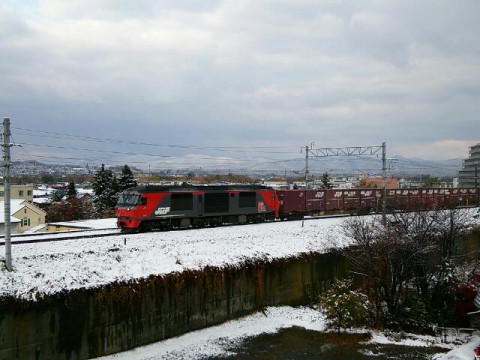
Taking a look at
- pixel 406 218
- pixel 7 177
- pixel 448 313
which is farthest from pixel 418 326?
pixel 7 177

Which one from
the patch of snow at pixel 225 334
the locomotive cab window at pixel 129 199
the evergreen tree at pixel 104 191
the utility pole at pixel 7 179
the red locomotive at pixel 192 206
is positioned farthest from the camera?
the evergreen tree at pixel 104 191

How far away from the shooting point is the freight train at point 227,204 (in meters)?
26.7

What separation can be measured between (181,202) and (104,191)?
3747 cm

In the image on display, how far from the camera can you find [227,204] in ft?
102

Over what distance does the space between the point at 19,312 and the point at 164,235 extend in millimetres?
11222

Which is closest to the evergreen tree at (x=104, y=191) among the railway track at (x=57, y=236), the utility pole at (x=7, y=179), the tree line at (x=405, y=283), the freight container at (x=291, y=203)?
the freight container at (x=291, y=203)

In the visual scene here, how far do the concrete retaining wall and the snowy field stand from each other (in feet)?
1.43

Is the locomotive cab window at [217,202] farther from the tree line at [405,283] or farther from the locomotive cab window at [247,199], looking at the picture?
the tree line at [405,283]

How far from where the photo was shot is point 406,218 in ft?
80.7

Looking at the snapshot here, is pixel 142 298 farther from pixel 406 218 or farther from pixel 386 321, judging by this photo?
pixel 406 218

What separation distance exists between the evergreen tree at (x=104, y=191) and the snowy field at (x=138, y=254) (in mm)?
36075

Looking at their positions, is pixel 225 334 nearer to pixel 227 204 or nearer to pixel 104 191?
pixel 227 204

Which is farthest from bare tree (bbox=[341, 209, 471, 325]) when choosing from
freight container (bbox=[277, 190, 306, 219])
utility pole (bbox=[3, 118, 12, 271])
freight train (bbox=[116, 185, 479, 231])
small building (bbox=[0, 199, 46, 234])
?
small building (bbox=[0, 199, 46, 234])

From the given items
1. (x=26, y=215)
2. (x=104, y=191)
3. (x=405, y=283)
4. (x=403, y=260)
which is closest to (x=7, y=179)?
(x=403, y=260)
